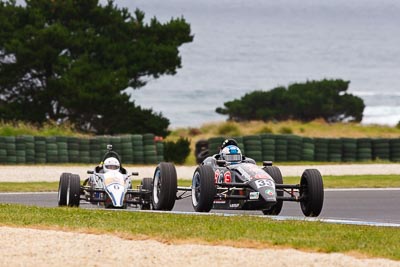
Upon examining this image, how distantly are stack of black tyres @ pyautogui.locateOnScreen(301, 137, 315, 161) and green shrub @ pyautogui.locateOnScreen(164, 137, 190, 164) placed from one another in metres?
4.36

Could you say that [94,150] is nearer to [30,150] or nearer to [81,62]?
[30,150]

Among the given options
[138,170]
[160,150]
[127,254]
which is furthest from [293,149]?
[127,254]

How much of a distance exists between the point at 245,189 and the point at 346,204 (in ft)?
17.9

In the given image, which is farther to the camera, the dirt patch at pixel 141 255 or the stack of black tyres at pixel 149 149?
the stack of black tyres at pixel 149 149

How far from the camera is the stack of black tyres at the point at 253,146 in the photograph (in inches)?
1604

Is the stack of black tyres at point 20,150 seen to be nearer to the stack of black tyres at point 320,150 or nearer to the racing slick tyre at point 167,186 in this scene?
the stack of black tyres at point 320,150

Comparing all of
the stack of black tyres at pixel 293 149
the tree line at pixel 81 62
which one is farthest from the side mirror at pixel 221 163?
the tree line at pixel 81 62

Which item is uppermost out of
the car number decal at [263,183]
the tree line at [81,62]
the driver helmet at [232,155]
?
the tree line at [81,62]

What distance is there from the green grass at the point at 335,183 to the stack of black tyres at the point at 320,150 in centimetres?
639

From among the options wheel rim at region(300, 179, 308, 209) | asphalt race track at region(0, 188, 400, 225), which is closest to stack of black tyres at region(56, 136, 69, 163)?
asphalt race track at region(0, 188, 400, 225)

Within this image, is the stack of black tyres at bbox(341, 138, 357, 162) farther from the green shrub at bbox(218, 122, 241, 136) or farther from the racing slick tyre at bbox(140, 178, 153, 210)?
the racing slick tyre at bbox(140, 178, 153, 210)

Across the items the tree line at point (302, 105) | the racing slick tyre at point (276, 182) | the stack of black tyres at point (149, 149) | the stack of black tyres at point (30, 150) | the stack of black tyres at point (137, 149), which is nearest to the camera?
the racing slick tyre at point (276, 182)

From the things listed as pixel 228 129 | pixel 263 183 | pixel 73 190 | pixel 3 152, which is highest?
pixel 228 129

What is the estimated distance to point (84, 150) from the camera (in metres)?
39.2
